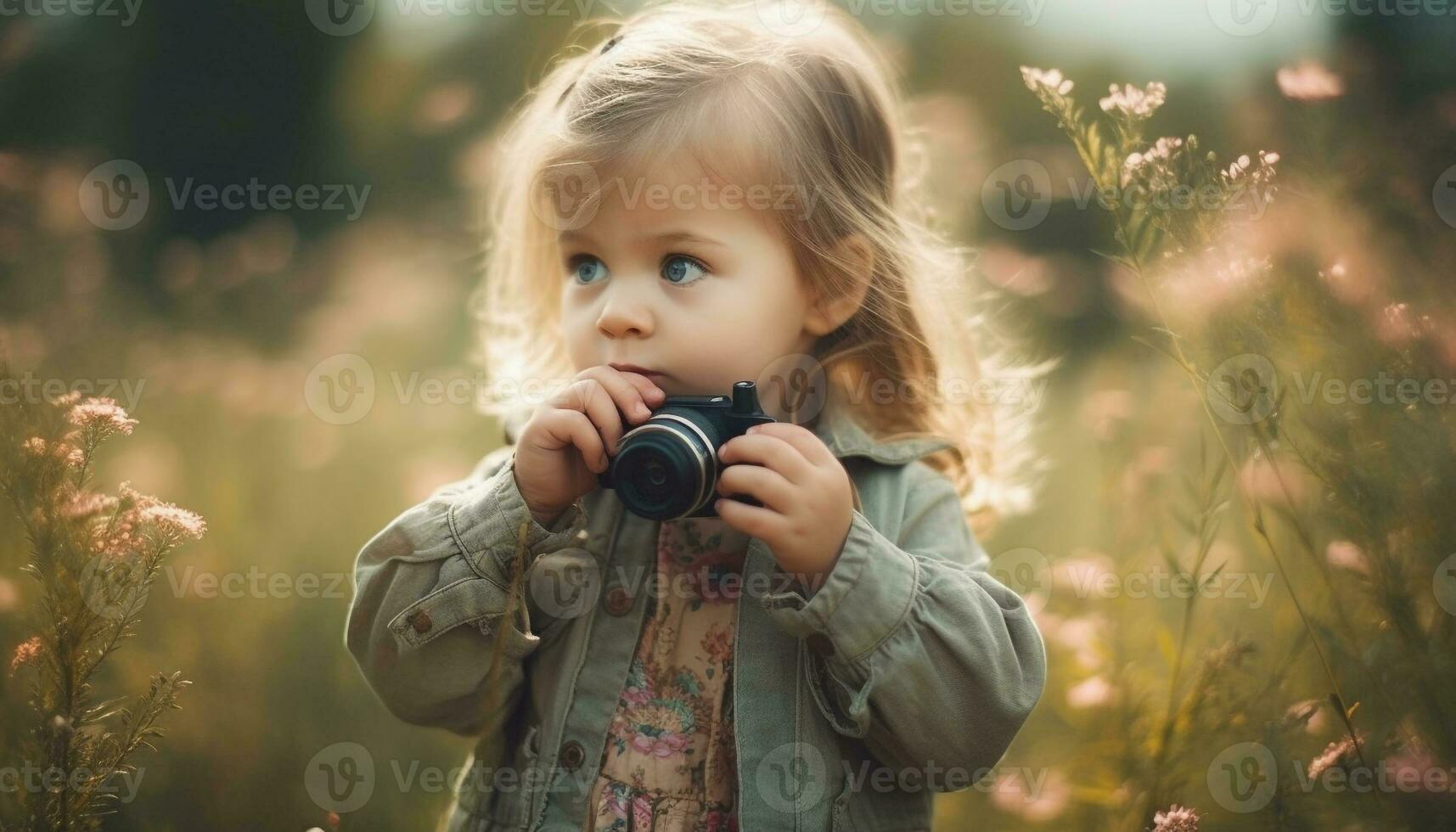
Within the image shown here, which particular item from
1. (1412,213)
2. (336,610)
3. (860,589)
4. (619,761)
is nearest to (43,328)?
(336,610)

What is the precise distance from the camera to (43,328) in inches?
89.5

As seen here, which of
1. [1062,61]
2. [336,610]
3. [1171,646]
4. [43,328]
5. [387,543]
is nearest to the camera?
[387,543]

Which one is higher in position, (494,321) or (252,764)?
(494,321)

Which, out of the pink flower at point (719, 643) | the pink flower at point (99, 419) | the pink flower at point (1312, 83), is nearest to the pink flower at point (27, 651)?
the pink flower at point (99, 419)

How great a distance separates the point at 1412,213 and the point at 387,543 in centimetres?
184

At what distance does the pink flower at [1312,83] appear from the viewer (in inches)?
77.0

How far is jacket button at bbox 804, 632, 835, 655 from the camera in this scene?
1.80m

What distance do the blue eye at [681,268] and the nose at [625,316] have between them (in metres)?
0.07

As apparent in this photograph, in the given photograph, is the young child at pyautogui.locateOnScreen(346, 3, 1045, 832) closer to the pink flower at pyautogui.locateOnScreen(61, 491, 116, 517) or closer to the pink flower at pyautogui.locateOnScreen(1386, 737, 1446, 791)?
the pink flower at pyautogui.locateOnScreen(61, 491, 116, 517)

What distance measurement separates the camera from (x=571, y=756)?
189 centimetres

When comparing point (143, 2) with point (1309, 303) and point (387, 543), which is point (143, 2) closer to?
point (387, 543)

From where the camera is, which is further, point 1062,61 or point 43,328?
point 1062,61

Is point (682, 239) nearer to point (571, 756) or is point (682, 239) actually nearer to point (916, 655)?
point (916, 655)

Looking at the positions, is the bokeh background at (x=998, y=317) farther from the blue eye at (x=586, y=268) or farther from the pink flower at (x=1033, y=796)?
the blue eye at (x=586, y=268)
